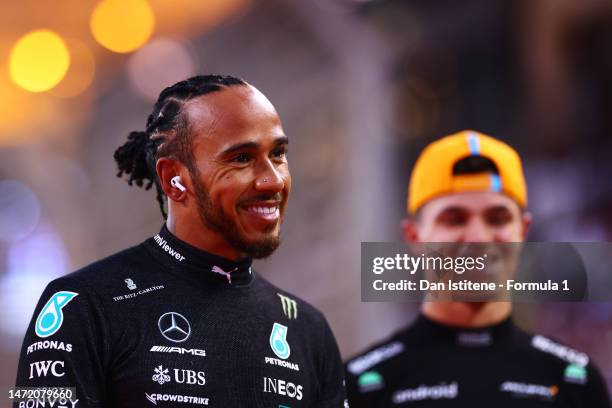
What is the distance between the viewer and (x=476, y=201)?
213 inches

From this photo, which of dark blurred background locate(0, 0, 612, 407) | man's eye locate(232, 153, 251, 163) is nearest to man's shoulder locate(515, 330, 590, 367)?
man's eye locate(232, 153, 251, 163)

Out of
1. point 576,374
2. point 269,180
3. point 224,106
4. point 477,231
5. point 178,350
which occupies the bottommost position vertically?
point 178,350

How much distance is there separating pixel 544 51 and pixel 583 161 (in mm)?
1724

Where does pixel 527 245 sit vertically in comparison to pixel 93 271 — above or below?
above

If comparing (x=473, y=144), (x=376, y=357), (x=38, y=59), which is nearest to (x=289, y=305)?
(x=376, y=357)

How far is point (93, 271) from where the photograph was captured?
3787mm

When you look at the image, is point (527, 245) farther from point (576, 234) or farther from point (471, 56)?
point (471, 56)

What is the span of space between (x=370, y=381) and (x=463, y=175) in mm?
1276

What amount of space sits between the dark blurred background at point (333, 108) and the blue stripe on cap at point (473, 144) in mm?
6497

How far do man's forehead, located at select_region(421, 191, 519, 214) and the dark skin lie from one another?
69.5 inches

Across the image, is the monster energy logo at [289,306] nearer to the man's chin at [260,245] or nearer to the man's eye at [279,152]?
the man's chin at [260,245]

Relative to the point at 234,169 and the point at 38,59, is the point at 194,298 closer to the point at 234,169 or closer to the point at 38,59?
the point at 234,169

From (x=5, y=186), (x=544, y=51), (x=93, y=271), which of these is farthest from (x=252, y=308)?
(x=5, y=186)

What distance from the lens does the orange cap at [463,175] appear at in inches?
215
